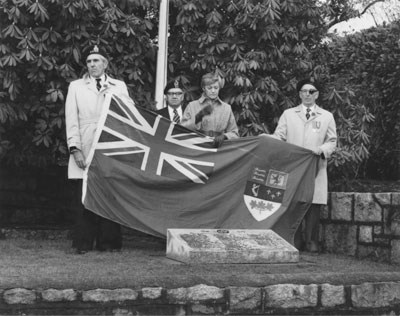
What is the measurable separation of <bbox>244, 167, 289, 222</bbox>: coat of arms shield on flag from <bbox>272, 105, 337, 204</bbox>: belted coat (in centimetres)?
40

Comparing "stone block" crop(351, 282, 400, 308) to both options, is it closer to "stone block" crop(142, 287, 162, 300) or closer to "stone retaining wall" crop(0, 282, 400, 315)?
"stone retaining wall" crop(0, 282, 400, 315)

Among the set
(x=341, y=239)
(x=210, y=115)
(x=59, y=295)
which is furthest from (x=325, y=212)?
(x=59, y=295)

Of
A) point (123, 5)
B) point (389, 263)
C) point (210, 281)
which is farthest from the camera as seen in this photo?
point (123, 5)

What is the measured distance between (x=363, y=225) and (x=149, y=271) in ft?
7.88

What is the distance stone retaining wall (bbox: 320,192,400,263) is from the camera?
21.4ft

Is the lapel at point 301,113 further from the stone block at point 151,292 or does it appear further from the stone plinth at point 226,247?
the stone block at point 151,292

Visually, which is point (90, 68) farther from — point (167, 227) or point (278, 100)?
point (278, 100)

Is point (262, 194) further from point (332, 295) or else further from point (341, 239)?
point (332, 295)

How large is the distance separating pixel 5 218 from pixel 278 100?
357 cm

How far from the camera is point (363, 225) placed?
688 cm

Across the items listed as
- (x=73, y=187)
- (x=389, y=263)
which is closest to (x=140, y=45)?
(x=73, y=187)

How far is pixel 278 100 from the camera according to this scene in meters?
8.53

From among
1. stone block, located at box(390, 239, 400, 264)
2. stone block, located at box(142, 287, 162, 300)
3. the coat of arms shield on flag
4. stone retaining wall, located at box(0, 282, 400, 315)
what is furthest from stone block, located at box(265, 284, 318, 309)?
the coat of arms shield on flag

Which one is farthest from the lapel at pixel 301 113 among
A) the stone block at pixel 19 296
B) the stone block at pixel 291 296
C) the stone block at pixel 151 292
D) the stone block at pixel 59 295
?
the stone block at pixel 19 296
